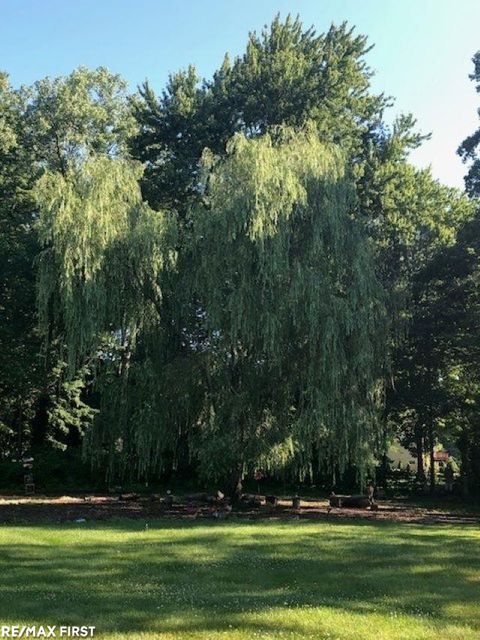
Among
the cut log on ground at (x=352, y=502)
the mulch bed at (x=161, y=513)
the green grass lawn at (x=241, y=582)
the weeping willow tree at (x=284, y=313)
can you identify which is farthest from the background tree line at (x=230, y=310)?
the green grass lawn at (x=241, y=582)

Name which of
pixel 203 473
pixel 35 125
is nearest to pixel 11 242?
pixel 35 125

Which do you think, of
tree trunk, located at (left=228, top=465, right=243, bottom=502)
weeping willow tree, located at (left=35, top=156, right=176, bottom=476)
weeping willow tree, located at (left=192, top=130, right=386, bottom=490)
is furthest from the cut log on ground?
weeping willow tree, located at (left=35, top=156, right=176, bottom=476)

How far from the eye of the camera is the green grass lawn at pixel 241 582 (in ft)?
18.9

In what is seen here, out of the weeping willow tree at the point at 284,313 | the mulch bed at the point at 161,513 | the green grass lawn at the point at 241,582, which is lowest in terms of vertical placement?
the green grass lawn at the point at 241,582

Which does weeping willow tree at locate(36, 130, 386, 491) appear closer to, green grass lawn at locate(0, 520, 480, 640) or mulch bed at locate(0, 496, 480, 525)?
mulch bed at locate(0, 496, 480, 525)

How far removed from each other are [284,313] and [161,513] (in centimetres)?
623

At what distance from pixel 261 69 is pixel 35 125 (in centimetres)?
1202

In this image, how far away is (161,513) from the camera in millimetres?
15367

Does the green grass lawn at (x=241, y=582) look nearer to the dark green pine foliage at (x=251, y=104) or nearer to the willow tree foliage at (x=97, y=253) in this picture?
the willow tree foliage at (x=97, y=253)

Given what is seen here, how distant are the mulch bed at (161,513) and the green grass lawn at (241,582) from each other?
2.11m

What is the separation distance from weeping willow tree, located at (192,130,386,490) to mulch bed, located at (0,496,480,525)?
1298 mm

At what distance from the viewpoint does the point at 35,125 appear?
28.7 meters

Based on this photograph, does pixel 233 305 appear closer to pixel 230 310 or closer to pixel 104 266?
pixel 230 310

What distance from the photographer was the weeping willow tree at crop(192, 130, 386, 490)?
14.6 meters
